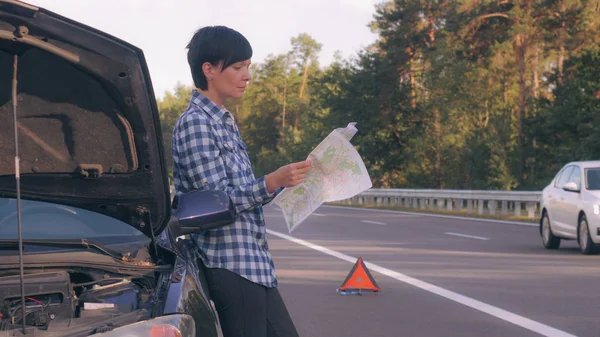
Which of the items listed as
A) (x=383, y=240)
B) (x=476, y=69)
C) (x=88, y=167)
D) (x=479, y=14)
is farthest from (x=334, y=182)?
(x=476, y=69)

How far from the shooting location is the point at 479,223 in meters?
25.2

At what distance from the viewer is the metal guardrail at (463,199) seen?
96.0ft

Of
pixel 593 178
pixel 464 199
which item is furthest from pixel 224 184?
pixel 464 199

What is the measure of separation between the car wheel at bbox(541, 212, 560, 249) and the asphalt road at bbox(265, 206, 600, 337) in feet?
0.64

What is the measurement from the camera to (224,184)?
3713 millimetres

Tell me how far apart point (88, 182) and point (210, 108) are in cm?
51

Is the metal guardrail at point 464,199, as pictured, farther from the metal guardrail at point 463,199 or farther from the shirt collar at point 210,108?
the shirt collar at point 210,108

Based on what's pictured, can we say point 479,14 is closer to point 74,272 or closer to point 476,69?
point 476,69

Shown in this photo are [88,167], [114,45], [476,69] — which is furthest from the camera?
[476,69]

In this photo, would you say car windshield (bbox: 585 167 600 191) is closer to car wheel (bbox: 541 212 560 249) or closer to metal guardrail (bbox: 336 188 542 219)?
car wheel (bbox: 541 212 560 249)

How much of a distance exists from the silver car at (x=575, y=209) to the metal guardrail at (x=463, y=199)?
10.5 meters

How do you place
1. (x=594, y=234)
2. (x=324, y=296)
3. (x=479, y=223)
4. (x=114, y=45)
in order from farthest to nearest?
1. (x=479, y=223)
2. (x=594, y=234)
3. (x=324, y=296)
4. (x=114, y=45)

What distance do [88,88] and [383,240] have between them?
50.5 ft

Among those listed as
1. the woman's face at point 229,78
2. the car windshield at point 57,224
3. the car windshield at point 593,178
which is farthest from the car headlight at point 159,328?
the car windshield at point 593,178
